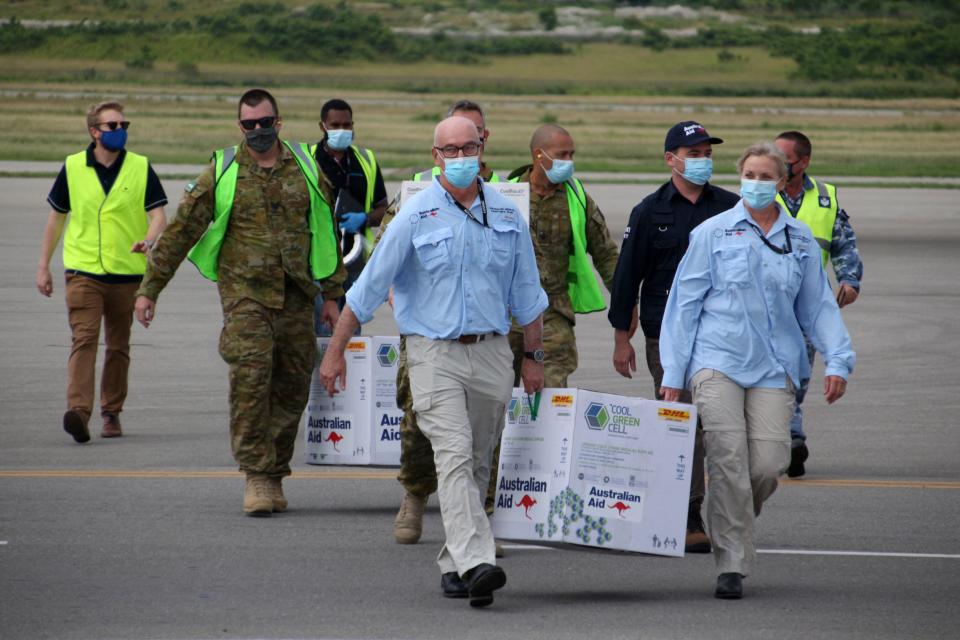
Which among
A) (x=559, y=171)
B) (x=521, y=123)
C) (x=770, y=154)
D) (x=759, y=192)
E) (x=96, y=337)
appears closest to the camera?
(x=759, y=192)

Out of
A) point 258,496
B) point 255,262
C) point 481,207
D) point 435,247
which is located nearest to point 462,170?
point 481,207

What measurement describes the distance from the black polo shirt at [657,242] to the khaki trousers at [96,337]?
13.7ft

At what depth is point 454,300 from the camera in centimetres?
652

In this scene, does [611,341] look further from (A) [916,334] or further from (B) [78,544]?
(B) [78,544]

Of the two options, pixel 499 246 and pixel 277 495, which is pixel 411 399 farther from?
pixel 277 495

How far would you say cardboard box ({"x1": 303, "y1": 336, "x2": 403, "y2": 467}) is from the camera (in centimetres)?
838

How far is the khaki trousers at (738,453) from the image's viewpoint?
21.4 feet

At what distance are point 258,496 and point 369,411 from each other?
76 cm

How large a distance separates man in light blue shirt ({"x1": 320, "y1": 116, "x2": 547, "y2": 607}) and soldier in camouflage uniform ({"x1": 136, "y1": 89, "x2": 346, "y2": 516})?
1564 millimetres

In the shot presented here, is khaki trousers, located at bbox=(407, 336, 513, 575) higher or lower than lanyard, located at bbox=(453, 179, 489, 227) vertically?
lower

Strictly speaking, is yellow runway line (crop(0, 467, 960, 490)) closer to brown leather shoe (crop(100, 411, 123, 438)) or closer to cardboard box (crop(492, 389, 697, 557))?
brown leather shoe (crop(100, 411, 123, 438))

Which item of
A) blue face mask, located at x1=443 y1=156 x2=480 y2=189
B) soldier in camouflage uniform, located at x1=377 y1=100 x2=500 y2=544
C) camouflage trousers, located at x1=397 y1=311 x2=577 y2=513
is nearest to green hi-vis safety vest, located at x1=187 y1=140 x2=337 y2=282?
soldier in camouflage uniform, located at x1=377 y1=100 x2=500 y2=544

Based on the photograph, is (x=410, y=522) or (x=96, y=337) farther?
(x=96, y=337)

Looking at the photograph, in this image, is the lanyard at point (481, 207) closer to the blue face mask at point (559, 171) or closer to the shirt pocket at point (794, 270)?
the shirt pocket at point (794, 270)
